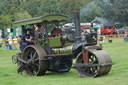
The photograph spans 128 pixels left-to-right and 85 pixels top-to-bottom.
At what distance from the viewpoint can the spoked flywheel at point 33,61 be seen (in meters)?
10.8

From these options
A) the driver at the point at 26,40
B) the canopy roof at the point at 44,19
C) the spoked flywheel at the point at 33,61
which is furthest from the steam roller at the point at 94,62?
the driver at the point at 26,40

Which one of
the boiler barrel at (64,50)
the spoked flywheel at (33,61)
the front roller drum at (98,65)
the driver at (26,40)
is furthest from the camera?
the driver at (26,40)

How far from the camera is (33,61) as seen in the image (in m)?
11.2

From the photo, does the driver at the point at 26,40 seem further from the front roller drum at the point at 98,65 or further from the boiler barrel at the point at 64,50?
the front roller drum at the point at 98,65

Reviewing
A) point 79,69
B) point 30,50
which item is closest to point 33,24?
point 30,50

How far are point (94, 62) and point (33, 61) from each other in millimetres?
2355

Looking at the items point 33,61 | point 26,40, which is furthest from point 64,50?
point 26,40

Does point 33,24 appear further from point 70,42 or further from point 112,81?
point 112,81

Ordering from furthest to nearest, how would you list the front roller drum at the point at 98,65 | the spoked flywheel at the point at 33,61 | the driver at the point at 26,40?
the driver at the point at 26,40 → the spoked flywheel at the point at 33,61 → the front roller drum at the point at 98,65

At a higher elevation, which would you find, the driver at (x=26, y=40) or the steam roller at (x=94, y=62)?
the driver at (x=26, y=40)

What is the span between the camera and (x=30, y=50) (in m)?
11.5

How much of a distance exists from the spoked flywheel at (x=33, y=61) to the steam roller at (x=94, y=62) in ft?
4.19

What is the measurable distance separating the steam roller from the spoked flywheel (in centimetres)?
128

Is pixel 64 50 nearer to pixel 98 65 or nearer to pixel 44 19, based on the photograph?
pixel 44 19
